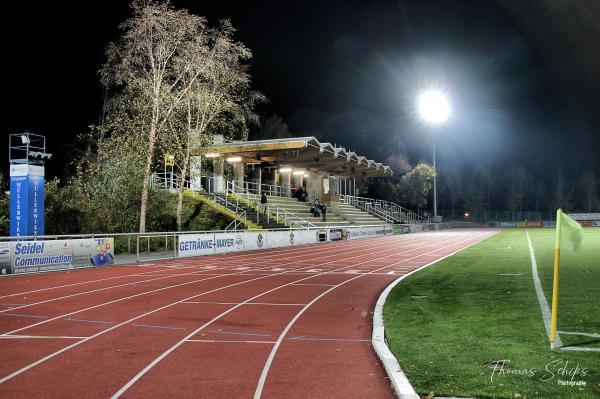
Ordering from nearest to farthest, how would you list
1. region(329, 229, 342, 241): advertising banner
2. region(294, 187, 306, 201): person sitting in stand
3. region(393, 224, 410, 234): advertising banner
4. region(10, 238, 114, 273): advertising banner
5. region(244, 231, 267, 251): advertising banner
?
region(10, 238, 114, 273): advertising banner < region(244, 231, 267, 251): advertising banner < region(329, 229, 342, 241): advertising banner < region(294, 187, 306, 201): person sitting in stand < region(393, 224, 410, 234): advertising banner

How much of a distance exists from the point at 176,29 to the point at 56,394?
77.0ft

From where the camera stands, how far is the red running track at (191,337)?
561 centimetres

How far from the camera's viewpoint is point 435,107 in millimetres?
53219

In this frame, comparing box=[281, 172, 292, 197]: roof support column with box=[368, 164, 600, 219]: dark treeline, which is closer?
box=[281, 172, 292, 197]: roof support column

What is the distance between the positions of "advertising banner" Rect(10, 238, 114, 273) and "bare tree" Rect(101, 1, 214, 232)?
232 inches

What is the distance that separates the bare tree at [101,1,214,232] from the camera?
25.3 m

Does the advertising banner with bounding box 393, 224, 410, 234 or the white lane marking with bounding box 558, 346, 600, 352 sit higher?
the advertising banner with bounding box 393, 224, 410, 234

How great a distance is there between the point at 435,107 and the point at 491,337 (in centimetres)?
4884

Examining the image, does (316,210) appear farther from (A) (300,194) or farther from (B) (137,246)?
(B) (137,246)

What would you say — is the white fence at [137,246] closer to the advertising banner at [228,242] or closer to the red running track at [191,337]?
the advertising banner at [228,242]

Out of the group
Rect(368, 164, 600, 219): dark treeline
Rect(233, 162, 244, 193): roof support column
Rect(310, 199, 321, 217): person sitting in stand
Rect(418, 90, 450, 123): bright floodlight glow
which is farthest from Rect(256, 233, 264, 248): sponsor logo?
Rect(368, 164, 600, 219): dark treeline

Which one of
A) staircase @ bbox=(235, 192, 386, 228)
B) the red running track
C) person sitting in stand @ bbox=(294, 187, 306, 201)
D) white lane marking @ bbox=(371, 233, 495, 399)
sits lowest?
the red running track

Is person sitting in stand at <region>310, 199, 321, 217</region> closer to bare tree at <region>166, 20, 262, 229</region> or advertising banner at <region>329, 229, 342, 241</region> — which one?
advertising banner at <region>329, 229, 342, 241</region>

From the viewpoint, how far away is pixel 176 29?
25.9m
